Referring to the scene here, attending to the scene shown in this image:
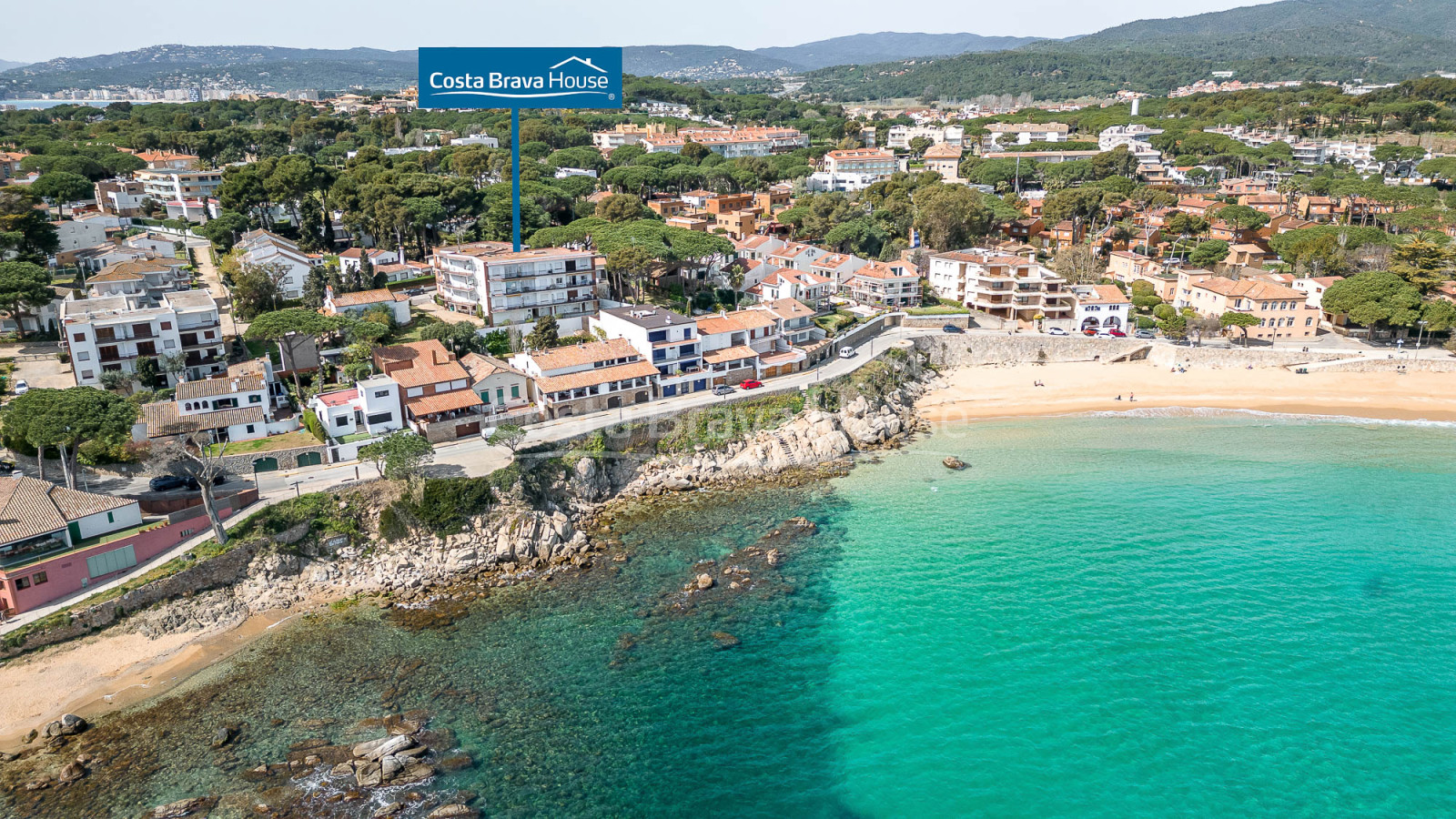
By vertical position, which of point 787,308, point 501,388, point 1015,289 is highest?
point 787,308

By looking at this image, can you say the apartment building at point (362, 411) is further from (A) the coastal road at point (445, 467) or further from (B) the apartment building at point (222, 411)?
(B) the apartment building at point (222, 411)

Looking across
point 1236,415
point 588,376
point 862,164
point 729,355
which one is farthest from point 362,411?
point 862,164

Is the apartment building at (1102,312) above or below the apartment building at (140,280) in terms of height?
below

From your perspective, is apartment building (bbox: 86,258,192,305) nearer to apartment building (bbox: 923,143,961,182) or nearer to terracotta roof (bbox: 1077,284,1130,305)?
terracotta roof (bbox: 1077,284,1130,305)

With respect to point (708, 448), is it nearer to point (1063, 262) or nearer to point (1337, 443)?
point (1337, 443)

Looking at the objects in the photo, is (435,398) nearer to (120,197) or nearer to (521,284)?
(521,284)

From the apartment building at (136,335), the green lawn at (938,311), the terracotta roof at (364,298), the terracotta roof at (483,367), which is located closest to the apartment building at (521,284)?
the terracotta roof at (364,298)
